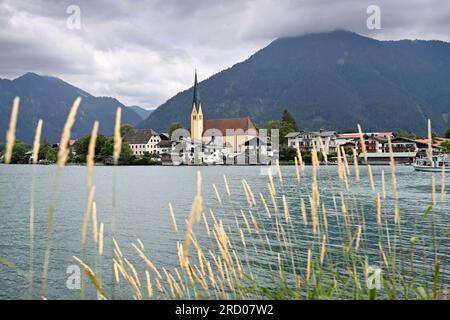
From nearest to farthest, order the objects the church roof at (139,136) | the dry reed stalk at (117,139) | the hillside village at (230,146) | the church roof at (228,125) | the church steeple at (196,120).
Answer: the dry reed stalk at (117,139)
the hillside village at (230,146)
the church roof at (139,136)
the church steeple at (196,120)
the church roof at (228,125)

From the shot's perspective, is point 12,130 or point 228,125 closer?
point 12,130

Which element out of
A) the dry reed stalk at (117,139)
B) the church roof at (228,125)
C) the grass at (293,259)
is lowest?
the grass at (293,259)

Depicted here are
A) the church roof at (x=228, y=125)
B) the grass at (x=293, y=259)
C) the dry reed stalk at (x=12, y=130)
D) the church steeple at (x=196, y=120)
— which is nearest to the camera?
the dry reed stalk at (x=12, y=130)

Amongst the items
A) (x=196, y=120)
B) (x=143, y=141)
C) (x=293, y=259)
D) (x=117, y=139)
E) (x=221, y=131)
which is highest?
(x=196, y=120)

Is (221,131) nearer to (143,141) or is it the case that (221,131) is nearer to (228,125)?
(228,125)

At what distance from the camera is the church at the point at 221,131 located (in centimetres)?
13725

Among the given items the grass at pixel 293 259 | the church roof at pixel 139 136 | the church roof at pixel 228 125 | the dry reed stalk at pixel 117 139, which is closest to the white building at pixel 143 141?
the church roof at pixel 139 136

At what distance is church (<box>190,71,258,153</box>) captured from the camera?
137 meters

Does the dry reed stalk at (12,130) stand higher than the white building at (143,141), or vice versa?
the white building at (143,141)

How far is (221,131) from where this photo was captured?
146625 millimetres

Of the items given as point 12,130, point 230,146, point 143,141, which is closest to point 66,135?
point 12,130

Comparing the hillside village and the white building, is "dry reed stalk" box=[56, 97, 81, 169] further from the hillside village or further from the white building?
the white building

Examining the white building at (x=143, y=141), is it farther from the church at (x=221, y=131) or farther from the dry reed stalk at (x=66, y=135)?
the dry reed stalk at (x=66, y=135)
